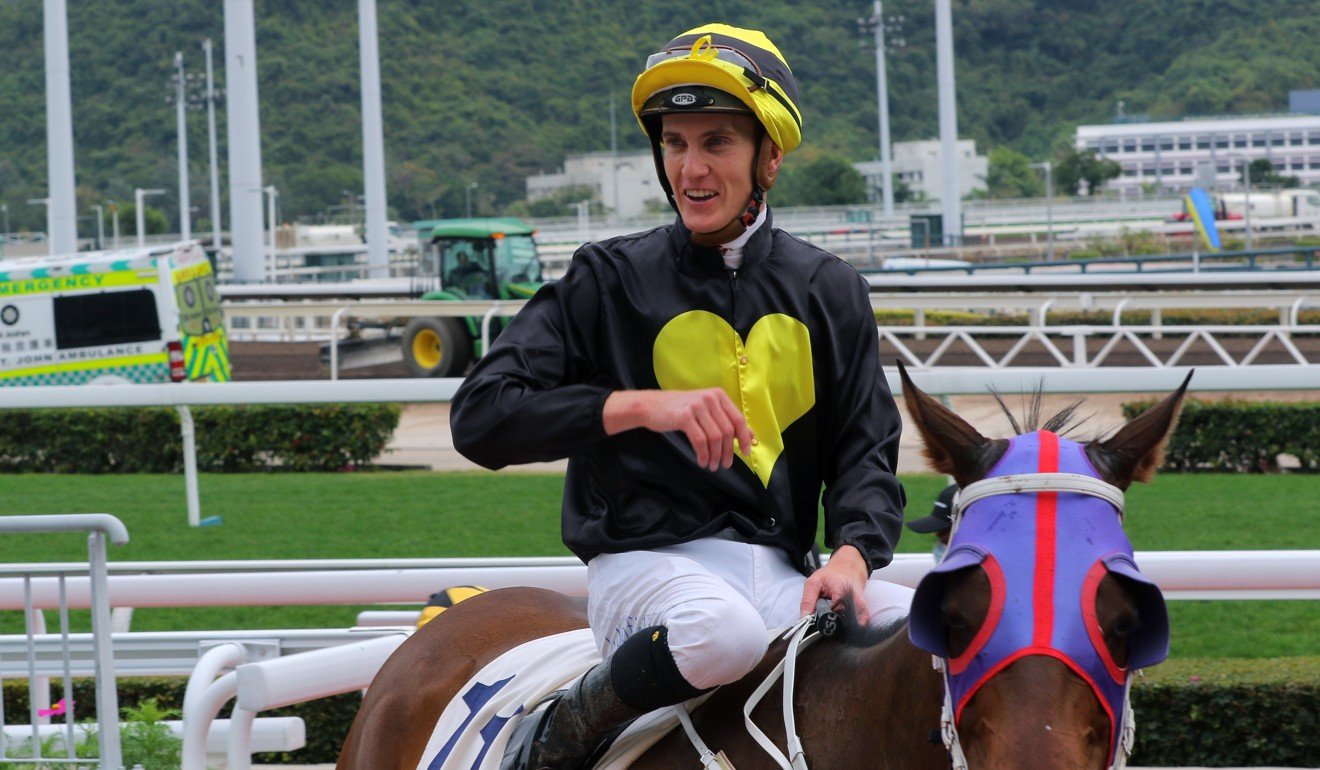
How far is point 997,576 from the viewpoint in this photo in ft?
4.39

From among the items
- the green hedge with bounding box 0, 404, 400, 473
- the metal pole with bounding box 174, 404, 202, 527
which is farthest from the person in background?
the green hedge with bounding box 0, 404, 400, 473

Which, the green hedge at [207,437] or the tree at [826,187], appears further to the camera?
the tree at [826,187]

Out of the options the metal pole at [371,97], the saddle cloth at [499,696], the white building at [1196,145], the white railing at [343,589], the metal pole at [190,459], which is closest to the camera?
the saddle cloth at [499,696]

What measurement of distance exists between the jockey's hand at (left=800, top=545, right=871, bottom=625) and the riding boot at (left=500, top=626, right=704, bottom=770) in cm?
17

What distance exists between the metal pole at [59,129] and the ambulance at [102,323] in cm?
494

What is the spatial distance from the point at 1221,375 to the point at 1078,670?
132 inches

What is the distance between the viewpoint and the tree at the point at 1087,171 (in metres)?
63.0

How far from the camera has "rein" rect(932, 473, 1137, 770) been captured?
1.36m

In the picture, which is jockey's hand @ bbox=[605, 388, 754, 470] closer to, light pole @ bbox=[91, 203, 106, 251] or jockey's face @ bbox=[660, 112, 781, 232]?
jockey's face @ bbox=[660, 112, 781, 232]

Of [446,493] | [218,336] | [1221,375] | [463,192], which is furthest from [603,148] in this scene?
[1221,375]

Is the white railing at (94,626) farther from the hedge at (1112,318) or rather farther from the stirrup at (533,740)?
the hedge at (1112,318)

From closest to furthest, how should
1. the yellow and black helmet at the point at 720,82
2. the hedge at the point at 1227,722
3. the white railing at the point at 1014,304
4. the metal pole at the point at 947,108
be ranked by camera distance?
the yellow and black helmet at the point at 720,82 < the hedge at the point at 1227,722 < the white railing at the point at 1014,304 < the metal pole at the point at 947,108

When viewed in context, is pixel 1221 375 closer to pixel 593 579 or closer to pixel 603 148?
pixel 593 579

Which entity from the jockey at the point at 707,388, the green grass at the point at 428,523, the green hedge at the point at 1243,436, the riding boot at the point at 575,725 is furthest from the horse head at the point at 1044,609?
the green hedge at the point at 1243,436
